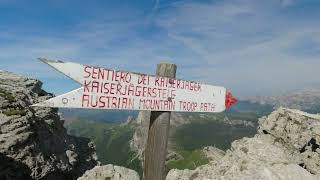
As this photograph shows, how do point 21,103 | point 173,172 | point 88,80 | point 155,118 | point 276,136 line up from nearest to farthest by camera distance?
point 88,80 → point 155,118 → point 173,172 → point 276,136 → point 21,103

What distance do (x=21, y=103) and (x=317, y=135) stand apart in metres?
30.5

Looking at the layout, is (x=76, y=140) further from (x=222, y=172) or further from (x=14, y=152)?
(x=222, y=172)

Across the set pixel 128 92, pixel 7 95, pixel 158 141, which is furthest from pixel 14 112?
pixel 128 92

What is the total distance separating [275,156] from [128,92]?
13.9 m

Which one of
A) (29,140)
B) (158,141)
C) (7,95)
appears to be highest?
(7,95)

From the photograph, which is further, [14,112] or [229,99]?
[14,112]

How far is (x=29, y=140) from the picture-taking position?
35188 millimetres

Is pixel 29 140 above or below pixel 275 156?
below

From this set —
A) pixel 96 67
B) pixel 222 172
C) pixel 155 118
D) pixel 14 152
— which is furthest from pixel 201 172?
pixel 14 152

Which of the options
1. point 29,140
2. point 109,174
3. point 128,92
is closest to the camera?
point 128,92

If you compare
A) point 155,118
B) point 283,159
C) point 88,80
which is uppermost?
point 88,80

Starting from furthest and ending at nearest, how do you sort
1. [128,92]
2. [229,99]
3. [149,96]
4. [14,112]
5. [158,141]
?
[14,112] < [229,99] < [158,141] < [149,96] < [128,92]

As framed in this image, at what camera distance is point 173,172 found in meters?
22.6

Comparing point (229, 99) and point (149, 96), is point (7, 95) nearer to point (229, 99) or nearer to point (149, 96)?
point (229, 99)
